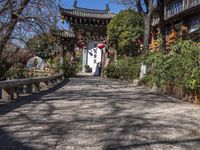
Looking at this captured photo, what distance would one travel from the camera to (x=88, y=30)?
37000 mm

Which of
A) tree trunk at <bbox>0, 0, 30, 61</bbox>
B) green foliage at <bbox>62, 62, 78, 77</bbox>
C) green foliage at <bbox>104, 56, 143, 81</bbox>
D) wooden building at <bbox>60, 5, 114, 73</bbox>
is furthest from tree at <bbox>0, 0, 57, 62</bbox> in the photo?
wooden building at <bbox>60, 5, 114, 73</bbox>

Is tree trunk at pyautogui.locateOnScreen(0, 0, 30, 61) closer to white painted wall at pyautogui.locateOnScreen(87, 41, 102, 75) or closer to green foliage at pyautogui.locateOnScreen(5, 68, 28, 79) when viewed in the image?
green foliage at pyautogui.locateOnScreen(5, 68, 28, 79)

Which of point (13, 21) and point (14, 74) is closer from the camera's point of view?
point (13, 21)

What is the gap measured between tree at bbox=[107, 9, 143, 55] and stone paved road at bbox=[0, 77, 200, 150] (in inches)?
830

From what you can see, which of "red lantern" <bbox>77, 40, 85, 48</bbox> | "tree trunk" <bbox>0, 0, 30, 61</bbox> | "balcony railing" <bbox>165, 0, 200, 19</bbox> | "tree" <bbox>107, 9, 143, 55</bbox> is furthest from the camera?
"red lantern" <bbox>77, 40, 85, 48</bbox>

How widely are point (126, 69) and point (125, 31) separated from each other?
25.5ft

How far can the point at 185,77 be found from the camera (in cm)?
1222

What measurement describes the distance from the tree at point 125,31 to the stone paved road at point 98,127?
21086 mm

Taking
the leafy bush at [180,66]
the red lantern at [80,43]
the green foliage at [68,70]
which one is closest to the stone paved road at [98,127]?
the leafy bush at [180,66]

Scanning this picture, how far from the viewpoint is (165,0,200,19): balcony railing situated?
29.7m

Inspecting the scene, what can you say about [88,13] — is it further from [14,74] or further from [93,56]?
[14,74]

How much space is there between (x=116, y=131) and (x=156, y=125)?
1060 mm

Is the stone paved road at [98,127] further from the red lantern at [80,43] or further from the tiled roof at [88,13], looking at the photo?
the tiled roof at [88,13]

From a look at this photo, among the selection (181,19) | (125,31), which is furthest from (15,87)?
(125,31)
